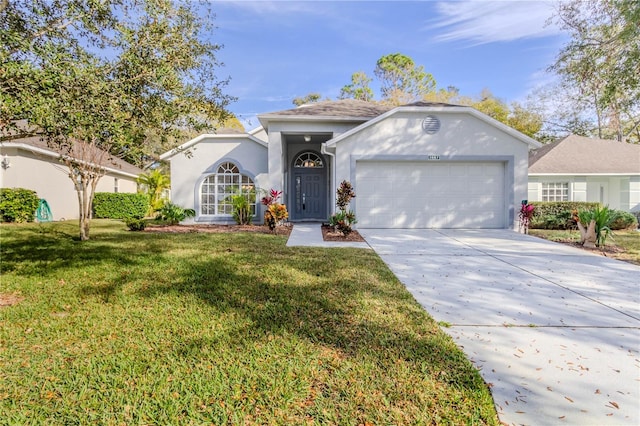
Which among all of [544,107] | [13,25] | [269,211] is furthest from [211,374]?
[544,107]

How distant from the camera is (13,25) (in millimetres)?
4652

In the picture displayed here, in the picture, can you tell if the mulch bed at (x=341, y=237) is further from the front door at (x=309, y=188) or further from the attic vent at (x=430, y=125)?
the front door at (x=309, y=188)

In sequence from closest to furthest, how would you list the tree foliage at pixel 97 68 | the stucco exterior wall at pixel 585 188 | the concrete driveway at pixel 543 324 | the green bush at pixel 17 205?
1. the concrete driveway at pixel 543 324
2. the tree foliage at pixel 97 68
3. the green bush at pixel 17 205
4. the stucco exterior wall at pixel 585 188

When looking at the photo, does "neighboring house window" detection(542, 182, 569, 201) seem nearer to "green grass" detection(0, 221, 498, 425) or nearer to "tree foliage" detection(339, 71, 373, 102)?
"green grass" detection(0, 221, 498, 425)

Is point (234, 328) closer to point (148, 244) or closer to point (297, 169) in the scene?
point (148, 244)

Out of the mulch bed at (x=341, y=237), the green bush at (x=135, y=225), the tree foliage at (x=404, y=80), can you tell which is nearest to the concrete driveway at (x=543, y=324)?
the mulch bed at (x=341, y=237)

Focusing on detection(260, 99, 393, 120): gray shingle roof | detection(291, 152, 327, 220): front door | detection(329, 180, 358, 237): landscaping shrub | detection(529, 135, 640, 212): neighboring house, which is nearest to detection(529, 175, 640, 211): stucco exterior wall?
detection(529, 135, 640, 212): neighboring house

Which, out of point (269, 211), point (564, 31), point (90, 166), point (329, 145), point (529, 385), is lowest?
point (529, 385)

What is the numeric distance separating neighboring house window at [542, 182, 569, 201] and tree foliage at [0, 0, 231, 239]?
16571 mm

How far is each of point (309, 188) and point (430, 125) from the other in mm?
6258

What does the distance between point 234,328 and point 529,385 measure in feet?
8.59

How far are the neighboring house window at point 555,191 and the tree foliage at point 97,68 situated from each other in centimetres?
1657

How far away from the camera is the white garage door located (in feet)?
40.2

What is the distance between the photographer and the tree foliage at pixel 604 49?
393 inches
